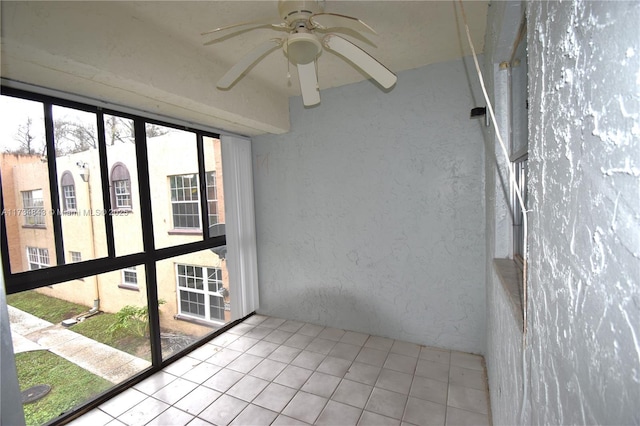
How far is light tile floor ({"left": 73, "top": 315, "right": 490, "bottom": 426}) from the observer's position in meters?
1.70

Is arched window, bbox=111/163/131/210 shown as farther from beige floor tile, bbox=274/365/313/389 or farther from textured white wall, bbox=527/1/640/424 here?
textured white wall, bbox=527/1/640/424


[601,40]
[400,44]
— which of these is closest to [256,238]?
[400,44]

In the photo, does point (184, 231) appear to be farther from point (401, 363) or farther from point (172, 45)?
point (401, 363)

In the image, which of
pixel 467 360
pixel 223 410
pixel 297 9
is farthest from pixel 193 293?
pixel 297 9

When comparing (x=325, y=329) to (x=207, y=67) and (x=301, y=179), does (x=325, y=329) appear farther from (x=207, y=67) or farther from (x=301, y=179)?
(x=207, y=67)

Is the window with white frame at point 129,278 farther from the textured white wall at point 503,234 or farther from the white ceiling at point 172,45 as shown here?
the textured white wall at point 503,234

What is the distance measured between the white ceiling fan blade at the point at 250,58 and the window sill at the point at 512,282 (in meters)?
1.58

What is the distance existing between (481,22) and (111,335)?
4946 millimetres

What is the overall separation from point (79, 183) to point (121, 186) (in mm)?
312

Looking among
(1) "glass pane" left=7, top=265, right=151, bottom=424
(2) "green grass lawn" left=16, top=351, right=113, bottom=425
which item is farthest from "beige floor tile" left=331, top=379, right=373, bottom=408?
(2) "green grass lawn" left=16, top=351, right=113, bottom=425

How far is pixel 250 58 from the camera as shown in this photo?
1412mm

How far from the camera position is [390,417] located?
167 centimetres

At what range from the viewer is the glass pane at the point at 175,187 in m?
3.24

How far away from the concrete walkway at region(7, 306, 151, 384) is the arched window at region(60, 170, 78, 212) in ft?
2.76
